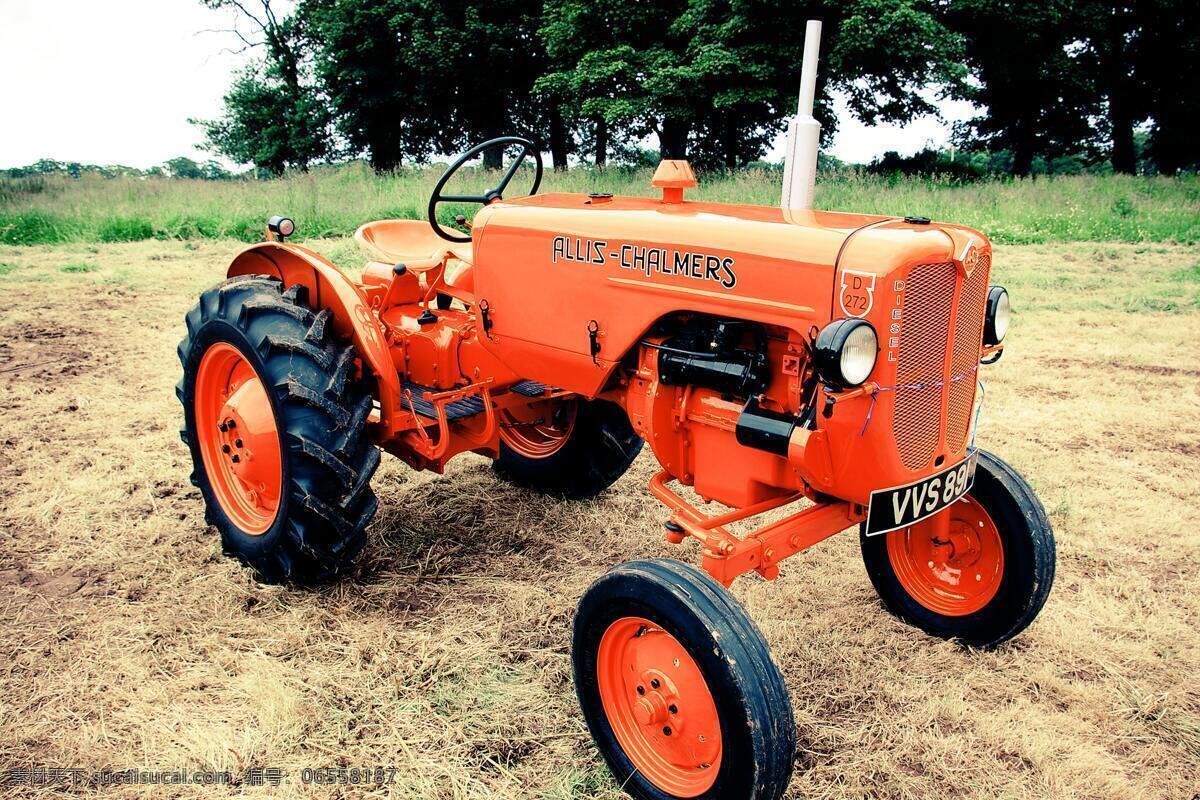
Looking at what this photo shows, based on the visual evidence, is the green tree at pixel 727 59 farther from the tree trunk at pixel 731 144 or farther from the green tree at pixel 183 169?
the green tree at pixel 183 169

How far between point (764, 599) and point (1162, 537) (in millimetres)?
1873

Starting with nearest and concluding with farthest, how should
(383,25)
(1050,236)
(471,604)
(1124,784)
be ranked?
(1124,784)
(471,604)
(1050,236)
(383,25)

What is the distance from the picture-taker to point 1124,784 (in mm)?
2156

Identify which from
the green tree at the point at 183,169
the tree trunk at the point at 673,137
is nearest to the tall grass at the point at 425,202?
the green tree at the point at 183,169

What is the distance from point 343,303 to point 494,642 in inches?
53.6

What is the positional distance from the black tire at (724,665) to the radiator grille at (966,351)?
83 cm

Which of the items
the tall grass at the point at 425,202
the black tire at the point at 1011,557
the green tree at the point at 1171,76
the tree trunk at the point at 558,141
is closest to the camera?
the black tire at the point at 1011,557

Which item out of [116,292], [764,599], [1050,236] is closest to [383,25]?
[116,292]

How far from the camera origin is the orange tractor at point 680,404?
1.97 metres

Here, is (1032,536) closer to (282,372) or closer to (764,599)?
(764,599)

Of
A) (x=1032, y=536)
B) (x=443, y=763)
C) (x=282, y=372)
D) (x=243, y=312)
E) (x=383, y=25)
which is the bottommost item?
(x=443, y=763)

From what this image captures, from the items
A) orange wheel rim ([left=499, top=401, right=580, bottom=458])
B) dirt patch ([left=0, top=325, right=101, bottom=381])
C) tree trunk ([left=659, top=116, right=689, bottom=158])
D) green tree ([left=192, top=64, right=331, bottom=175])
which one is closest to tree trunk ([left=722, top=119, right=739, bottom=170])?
tree trunk ([left=659, top=116, right=689, bottom=158])

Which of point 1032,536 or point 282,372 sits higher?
point 282,372

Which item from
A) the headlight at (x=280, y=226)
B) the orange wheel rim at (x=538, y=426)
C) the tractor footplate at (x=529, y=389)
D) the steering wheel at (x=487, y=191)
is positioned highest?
the steering wheel at (x=487, y=191)
